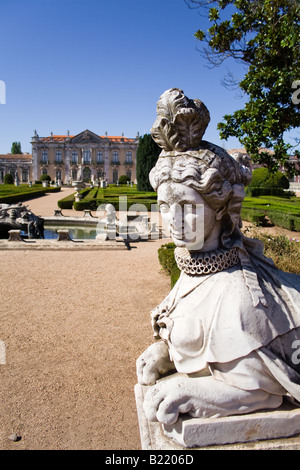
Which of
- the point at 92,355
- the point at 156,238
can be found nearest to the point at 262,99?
the point at 156,238

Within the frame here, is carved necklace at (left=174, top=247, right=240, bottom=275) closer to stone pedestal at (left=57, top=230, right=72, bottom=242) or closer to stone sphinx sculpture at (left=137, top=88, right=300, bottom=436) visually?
stone sphinx sculpture at (left=137, top=88, right=300, bottom=436)

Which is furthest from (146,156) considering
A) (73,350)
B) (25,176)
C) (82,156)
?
(25,176)

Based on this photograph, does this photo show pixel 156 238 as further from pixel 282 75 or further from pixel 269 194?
pixel 269 194

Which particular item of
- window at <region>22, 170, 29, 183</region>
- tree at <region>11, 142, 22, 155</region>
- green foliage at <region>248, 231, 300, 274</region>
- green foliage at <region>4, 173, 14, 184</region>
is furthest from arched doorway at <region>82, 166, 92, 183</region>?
green foliage at <region>248, 231, 300, 274</region>

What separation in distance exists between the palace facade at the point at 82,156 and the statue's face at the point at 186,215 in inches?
2597

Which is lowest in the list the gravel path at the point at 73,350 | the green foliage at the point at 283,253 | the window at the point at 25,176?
the gravel path at the point at 73,350

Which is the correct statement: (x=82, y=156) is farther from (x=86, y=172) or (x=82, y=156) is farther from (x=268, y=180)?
(x=268, y=180)

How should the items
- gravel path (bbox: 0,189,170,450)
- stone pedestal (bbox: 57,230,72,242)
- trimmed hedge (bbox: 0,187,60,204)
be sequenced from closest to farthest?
1. gravel path (bbox: 0,189,170,450)
2. stone pedestal (bbox: 57,230,72,242)
3. trimmed hedge (bbox: 0,187,60,204)

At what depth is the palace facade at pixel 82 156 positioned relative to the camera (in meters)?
66.9

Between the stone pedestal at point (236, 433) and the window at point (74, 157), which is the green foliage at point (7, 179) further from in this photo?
the stone pedestal at point (236, 433)

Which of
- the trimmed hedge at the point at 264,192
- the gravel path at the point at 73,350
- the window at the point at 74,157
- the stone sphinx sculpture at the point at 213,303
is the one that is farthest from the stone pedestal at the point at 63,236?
the window at the point at 74,157

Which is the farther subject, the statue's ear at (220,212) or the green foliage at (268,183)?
the green foliage at (268,183)

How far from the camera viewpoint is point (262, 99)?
26.9ft

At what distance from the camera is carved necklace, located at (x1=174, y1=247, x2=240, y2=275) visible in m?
1.88
